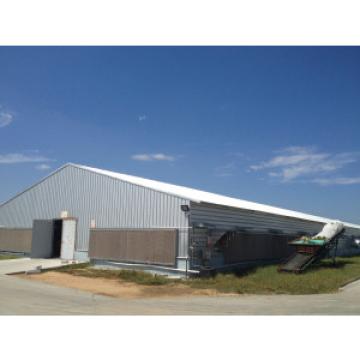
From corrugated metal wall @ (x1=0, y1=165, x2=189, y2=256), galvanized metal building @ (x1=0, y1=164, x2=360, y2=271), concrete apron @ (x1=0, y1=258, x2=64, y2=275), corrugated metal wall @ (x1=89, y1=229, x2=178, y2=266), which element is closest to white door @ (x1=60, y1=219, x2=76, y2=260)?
galvanized metal building @ (x1=0, y1=164, x2=360, y2=271)

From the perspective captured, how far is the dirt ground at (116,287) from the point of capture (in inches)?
611

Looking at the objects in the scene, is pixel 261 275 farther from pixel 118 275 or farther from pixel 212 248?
pixel 118 275

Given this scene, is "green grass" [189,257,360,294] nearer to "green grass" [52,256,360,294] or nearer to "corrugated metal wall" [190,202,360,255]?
"green grass" [52,256,360,294]

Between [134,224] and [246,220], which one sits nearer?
[134,224]

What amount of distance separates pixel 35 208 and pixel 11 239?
293 cm

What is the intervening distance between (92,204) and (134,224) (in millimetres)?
3670

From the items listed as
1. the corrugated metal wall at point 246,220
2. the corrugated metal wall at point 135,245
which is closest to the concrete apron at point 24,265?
the corrugated metal wall at point 135,245

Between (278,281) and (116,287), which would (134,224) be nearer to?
(116,287)

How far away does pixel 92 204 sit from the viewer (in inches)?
966

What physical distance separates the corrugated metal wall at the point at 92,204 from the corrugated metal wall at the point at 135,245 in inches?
13.9

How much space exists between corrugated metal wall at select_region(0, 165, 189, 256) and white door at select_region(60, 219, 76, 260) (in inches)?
19.7

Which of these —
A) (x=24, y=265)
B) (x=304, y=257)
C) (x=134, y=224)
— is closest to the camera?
(x=134, y=224)

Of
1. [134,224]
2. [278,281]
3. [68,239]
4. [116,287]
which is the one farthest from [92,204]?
[278,281]

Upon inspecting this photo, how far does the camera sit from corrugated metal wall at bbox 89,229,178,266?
65.9ft
